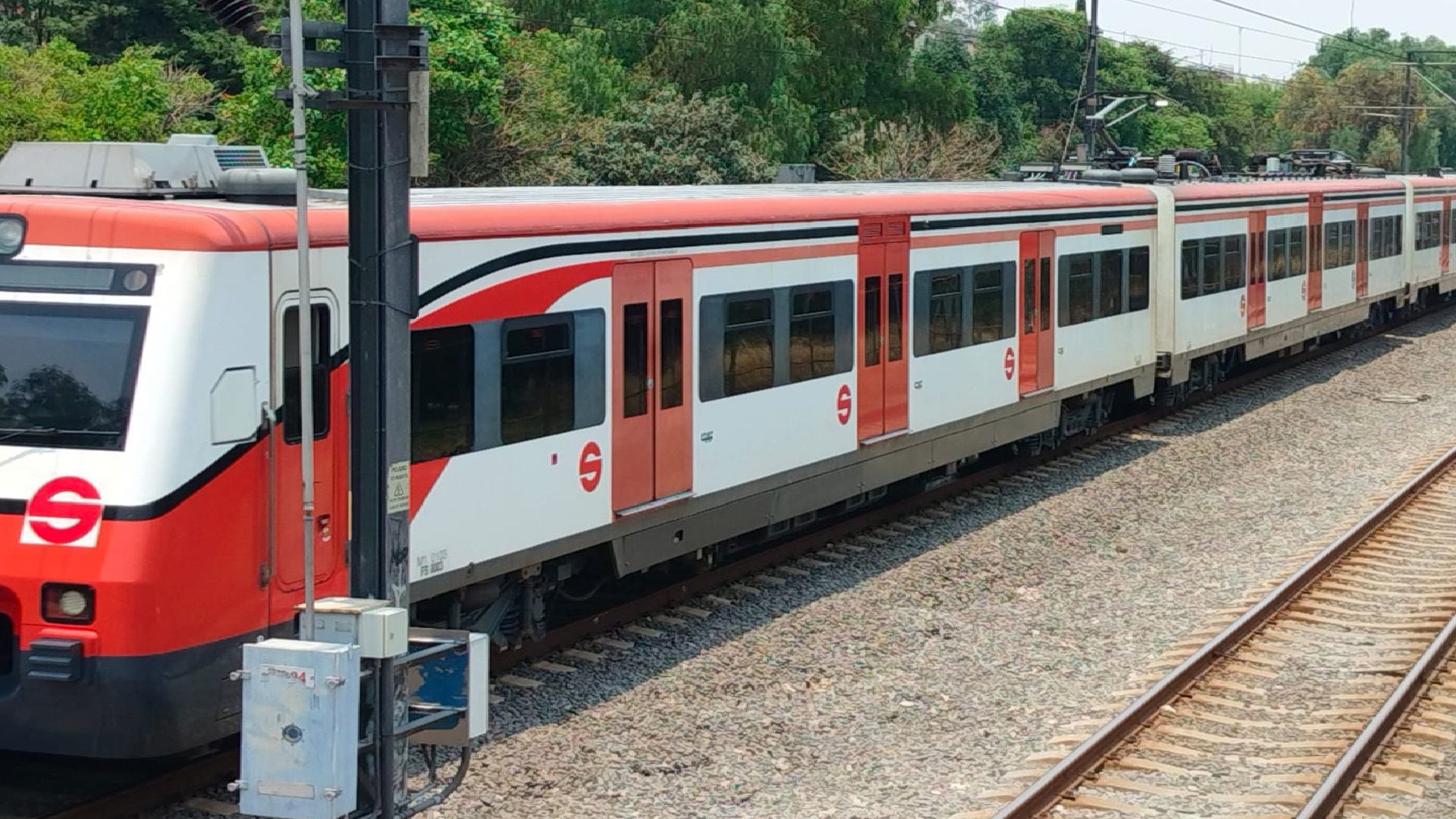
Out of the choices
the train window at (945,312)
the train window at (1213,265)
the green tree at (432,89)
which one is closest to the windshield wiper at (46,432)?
the train window at (945,312)

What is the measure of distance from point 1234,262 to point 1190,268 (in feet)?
6.64

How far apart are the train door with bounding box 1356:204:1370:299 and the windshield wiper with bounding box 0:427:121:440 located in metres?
24.8

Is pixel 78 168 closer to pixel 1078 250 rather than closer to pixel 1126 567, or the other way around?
pixel 1126 567

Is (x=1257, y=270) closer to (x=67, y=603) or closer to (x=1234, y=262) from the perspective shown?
(x=1234, y=262)

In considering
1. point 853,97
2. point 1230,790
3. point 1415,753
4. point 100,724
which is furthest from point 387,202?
point 853,97

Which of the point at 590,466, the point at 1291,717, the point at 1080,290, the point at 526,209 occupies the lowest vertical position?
the point at 1291,717

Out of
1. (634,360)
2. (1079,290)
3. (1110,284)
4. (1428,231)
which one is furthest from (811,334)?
(1428,231)

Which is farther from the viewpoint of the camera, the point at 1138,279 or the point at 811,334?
the point at 1138,279

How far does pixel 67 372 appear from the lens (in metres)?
7.49

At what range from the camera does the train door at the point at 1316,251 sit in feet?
85.7

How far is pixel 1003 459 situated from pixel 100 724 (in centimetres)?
1194

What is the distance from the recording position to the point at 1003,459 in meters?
18.0

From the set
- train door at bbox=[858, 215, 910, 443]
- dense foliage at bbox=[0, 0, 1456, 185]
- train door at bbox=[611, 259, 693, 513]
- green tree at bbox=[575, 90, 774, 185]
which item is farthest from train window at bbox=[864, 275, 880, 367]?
green tree at bbox=[575, 90, 774, 185]

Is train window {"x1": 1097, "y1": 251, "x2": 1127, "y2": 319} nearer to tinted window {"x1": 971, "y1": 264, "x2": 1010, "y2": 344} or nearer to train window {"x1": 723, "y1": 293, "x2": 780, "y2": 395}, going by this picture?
tinted window {"x1": 971, "y1": 264, "x2": 1010, "y2": 344}
